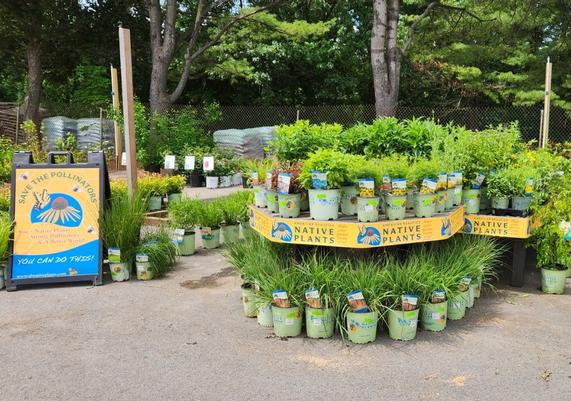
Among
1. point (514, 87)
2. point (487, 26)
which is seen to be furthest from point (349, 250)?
point (514, 87)

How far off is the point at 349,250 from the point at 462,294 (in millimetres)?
977

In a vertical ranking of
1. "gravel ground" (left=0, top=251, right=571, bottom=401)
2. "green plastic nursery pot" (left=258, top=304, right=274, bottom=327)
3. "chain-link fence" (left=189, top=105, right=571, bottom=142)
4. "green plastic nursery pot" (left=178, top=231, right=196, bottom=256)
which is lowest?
"gravel ground" (left=0, top=251, right=571, bottom=401)

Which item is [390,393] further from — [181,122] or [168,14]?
[168,14]

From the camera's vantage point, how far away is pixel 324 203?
14.6 ft

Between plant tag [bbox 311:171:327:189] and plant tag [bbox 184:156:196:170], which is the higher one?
plant tag [bbox 311:171:327:189]

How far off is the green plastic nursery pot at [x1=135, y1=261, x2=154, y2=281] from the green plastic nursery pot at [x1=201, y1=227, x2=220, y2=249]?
1396 millimetres

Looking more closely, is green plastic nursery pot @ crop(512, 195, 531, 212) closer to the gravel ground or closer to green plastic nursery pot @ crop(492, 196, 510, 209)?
green plastic nursery pot @ crop(492, 196, 510, 209)

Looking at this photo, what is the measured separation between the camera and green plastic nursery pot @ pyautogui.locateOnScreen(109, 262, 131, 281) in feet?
19.2

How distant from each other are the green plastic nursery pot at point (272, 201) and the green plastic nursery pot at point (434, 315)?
1.44 m

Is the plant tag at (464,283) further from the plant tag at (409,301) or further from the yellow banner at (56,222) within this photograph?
the yellow banner at (56,222)

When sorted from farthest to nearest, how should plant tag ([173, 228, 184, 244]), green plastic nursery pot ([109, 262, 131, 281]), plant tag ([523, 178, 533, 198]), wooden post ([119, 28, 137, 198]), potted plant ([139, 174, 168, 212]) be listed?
potted plant ([139, 174, 168, 212]) → plant tag ([173, 228, 184, 244]) → wooden post ([119, 28, 137, 198]) → green plastic nursery pot ([109, 262, 131, 281]) → plant tag ([523, 178, 533, 198])

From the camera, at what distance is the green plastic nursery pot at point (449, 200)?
506 cm

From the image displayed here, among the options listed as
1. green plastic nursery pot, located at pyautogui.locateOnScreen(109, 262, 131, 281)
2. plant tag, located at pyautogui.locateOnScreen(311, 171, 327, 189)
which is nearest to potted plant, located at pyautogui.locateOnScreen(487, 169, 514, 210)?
plant tag, located at pyautogui.locateOnScreen(311, 171, 327, 189)

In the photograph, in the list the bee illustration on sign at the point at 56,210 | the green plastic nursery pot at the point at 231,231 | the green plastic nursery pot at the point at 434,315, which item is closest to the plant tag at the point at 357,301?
the green plastic nursery pot at the point at 434,315
